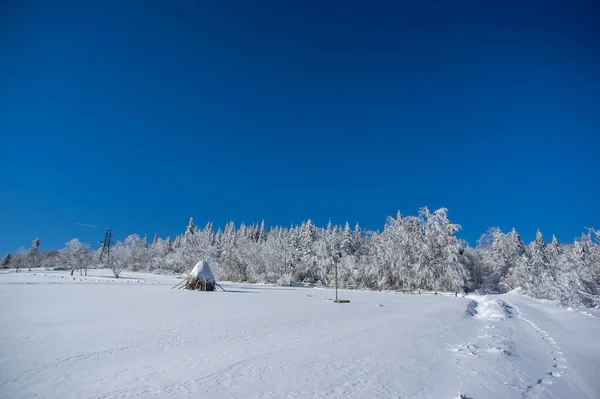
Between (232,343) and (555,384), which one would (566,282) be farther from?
(232,343)

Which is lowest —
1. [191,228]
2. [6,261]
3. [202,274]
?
[202,274]

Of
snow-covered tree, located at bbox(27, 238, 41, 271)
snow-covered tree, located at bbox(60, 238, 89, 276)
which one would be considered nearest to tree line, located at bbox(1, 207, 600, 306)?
snow-covered tree, located at bbox(60, 238, 89, 276)

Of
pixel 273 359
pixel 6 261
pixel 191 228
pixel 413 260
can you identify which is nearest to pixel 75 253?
pixel 191 228

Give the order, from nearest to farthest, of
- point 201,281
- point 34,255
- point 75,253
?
point 201,281 < point 75,253 < point 34,255

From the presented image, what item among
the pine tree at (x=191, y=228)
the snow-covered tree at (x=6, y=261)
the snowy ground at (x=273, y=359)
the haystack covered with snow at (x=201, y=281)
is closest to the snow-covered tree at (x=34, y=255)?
the snow-covered tree at (x=6, y=261)

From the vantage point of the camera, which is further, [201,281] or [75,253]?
[75,253]

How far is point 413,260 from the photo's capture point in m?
44.4

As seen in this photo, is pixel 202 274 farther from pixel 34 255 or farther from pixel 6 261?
pixel 6 261

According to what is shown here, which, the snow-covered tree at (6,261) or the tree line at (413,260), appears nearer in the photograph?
the tree line at (413,260)

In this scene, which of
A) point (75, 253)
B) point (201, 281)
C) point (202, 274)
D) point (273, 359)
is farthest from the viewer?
point (75, 253)

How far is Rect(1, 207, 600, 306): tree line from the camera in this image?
1365 inches

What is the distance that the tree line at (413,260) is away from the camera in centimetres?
3467

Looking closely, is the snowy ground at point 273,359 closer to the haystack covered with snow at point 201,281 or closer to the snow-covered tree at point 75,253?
the haystack covered with snow at point 201,281

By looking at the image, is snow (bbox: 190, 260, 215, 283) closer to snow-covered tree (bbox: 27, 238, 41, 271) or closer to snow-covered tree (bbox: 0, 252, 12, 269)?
snow-covered tree (bbox: 27, 238, 41, 271)
